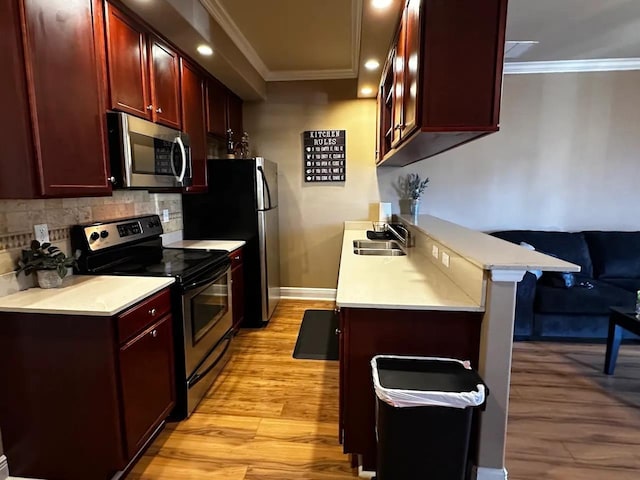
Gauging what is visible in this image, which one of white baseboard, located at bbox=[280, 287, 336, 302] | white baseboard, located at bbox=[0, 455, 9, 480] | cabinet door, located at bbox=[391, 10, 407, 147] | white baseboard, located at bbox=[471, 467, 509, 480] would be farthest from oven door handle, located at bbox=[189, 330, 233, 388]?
cabinet door, located at bbox=[391, 10, 407, 147]

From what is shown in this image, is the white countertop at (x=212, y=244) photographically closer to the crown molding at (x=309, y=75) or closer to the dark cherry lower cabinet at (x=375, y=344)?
the dark cherry lower cabinet at (x=375, y=344)

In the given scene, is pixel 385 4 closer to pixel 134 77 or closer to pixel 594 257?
pixel 134 77

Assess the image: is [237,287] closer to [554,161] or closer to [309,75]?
[309,75]

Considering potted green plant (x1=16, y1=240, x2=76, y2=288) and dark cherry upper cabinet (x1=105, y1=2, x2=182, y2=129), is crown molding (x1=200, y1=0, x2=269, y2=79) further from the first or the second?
potted green plant (x1=16, y1=240, x2=76, y2=288)

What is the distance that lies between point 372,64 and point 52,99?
7.38 feet

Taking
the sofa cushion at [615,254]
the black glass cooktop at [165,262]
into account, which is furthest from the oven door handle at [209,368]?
the sofa cushion at [615,254]

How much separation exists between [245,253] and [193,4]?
6.49 ft

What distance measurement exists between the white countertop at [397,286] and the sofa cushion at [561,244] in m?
1.77

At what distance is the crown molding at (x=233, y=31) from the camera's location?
242 cm

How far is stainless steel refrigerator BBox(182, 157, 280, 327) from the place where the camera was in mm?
3299

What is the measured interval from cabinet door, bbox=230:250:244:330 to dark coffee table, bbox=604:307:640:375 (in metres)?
2.86

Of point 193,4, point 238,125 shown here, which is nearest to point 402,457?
point 193,4

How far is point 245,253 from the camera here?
342 centimetres

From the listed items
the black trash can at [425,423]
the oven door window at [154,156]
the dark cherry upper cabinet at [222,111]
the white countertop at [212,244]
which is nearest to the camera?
the black trash can at [425,423]
